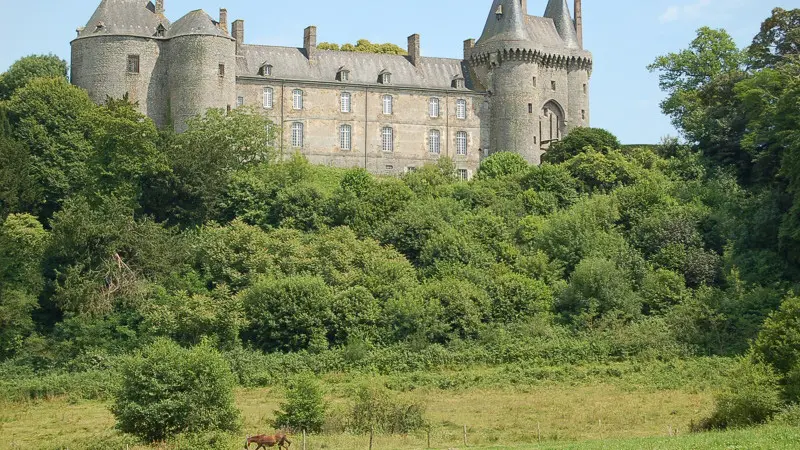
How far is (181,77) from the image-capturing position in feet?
196

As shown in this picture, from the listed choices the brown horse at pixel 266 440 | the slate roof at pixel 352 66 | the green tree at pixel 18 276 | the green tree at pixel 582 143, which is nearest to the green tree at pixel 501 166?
the green tree at pixel 582 143

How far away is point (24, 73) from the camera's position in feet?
201

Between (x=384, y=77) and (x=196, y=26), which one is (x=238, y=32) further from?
(x=384, y=77)

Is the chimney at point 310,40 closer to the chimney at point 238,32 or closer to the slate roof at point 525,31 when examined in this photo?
the chimney at point 238,32

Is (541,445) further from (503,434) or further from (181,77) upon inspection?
(181,77)

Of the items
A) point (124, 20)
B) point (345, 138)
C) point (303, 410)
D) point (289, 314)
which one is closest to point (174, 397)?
point (303, 410)

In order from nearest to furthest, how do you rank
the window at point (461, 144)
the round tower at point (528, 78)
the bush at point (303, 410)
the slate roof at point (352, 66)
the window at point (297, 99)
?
the bush at point (303, 410), the window at point (297, 99), the slate roof at point (352, 66), the round tower at point (528, 78), the window at point (461, 144)

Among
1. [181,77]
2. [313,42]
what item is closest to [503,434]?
[181,77]

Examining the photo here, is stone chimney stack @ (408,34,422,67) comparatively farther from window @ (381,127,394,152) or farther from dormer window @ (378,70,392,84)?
window @ (381,127,394,152)

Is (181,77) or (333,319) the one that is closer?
(333,319)

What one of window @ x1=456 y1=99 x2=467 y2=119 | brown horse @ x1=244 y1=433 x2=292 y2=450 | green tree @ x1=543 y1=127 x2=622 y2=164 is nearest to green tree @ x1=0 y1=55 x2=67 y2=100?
window @ x1=456 y1=99 x2=467 y2=119

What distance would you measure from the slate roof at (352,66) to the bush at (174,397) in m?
30.6

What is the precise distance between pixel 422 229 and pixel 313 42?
17.6m

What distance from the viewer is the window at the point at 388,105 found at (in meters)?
65.9
